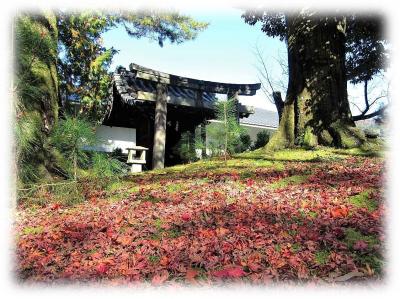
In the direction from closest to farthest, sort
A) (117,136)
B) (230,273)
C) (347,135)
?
(230,273) < (347,135) < (117,136)

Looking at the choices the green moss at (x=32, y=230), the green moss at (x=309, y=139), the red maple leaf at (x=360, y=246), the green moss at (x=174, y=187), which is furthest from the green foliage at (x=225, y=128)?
the red maple leaf at (x=360, y=246)

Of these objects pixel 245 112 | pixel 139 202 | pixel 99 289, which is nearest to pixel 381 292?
pixel 99 289

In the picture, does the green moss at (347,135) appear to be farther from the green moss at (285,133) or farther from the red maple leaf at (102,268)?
the red maple leaf at (102,268)

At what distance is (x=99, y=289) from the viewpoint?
2463mm

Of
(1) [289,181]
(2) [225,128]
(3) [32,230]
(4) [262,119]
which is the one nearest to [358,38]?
(2) [225,128]

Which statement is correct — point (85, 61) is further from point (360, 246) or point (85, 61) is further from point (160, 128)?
point (360, 246)

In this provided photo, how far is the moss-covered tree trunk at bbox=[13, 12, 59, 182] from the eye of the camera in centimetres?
443

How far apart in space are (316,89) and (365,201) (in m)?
5.18

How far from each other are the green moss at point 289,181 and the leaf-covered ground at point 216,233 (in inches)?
0.6

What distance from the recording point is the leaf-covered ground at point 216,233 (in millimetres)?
2592

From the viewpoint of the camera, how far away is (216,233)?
3256 millimetres

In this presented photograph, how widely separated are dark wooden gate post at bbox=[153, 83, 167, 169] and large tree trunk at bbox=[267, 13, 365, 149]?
4.07 m

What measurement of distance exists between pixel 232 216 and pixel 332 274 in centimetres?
140

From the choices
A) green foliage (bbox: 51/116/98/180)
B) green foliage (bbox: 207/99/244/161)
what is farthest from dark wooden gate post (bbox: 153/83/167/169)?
green foliage (bbox: 51/116/98/180)
